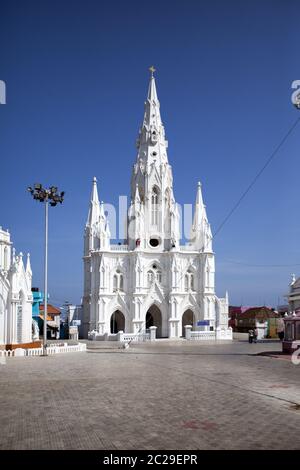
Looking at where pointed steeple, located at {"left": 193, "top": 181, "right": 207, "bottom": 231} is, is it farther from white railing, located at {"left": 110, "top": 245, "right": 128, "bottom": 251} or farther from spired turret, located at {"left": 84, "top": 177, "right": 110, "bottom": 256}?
spired turret, located at {"left": 84, "top": 177, "right": 110, "bottom": 256}

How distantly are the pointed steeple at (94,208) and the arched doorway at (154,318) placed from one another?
13.0 m

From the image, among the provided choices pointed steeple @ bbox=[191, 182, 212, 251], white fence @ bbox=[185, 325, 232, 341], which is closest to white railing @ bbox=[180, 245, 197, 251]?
pointed steeple @ bbox=[191, 182, 212, 251]

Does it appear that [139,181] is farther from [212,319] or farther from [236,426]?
[236,426]

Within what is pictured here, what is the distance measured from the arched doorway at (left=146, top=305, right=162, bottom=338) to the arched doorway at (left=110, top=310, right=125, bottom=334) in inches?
122

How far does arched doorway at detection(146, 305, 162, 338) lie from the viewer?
206 feet

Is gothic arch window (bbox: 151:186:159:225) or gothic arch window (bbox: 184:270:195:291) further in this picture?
gothic arch window (bbox: 151:186:159:225)

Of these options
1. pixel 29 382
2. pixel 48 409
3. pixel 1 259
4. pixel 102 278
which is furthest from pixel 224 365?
pixel 102 278

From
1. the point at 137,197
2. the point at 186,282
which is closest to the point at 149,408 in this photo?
the point at 186,282

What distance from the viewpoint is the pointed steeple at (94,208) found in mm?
66500

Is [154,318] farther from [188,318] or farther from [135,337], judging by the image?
[135,337]

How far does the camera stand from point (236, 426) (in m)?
10.4

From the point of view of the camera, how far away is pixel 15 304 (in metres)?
32.6

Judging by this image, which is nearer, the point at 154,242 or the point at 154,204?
the point at 154,242

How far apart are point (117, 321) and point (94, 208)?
14458 millimetres
